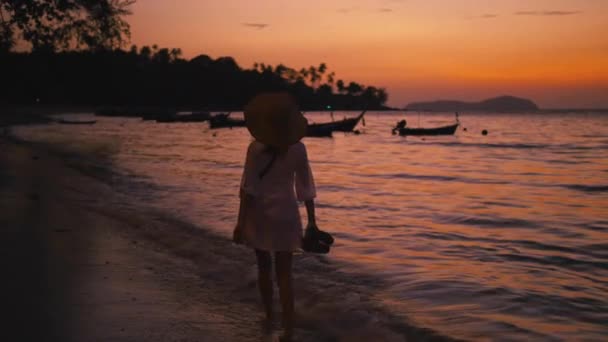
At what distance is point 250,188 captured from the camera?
12.4 ft

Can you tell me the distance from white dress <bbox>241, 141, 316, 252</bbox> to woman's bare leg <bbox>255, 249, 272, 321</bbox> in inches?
9.9

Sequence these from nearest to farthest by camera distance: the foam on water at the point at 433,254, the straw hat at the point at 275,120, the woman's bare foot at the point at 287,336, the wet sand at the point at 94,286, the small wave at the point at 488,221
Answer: the straw hat at the point at 275,120
the wet sand at the point at 94,286
the woman's bare foot at the point at 287,336
the foam on water at the point at 433,254
the small wave at the point at 488,221

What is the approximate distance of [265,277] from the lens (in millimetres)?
4312

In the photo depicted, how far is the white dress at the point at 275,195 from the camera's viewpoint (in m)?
3.79

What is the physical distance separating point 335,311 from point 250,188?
6.42 ft

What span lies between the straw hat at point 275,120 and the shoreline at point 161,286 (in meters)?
1.58

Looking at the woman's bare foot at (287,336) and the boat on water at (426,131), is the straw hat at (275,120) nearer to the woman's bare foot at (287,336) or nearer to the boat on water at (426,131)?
the woman's bare foot at (287,336)

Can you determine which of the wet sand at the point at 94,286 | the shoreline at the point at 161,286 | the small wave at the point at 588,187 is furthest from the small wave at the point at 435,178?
the wet sand at the point at 94,286

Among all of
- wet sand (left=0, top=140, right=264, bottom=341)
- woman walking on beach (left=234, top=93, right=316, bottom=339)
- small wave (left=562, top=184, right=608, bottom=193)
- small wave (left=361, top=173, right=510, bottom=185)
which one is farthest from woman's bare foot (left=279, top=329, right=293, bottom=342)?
small wave (left=361, top=173, right=510, bottom=185)

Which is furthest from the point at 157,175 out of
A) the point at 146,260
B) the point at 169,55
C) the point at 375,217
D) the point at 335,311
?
the point at 169,55

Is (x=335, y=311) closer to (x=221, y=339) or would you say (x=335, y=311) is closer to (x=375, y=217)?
(x=221, y=339)

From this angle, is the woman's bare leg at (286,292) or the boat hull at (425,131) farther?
the boat hull at (425,131)

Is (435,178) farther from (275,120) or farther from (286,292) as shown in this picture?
(275,120)

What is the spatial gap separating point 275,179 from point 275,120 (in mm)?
431
